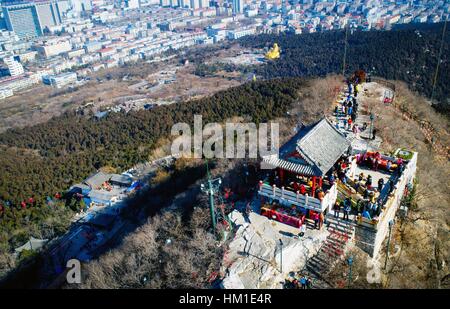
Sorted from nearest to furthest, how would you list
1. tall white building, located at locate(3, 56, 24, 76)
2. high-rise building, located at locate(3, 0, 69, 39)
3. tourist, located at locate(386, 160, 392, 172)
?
tourist, located at locate(386, 160, 392, 172) → tall white building, located at locate(3, 56, 24, 76) → high-rise building, located at locate(3, 0, 69, 39)

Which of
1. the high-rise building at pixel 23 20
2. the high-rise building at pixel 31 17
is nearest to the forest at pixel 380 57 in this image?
the high-rise building at pixel 23 20

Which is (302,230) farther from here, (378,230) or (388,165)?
(388,165)

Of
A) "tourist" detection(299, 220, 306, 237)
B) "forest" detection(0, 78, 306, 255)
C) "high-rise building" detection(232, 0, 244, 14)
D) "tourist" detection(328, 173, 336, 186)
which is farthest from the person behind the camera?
"high-rise building" detection(232, 0, 244, 14)

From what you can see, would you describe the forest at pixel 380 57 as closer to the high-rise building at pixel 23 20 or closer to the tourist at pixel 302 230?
the tourist at pixel 302 230

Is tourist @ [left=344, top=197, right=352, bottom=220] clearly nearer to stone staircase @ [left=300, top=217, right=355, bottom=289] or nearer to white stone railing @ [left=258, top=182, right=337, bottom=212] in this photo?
stone staircase @ [left=300, top=217, right=355, bottom=289]

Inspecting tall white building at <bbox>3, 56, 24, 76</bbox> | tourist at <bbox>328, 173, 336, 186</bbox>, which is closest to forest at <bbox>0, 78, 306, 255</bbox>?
tourist at <bbox>328, 173, 336, 186</bbox>

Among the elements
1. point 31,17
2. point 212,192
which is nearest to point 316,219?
point 212,192

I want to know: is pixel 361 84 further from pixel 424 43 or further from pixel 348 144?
pixel 424 43

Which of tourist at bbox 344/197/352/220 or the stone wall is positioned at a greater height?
tourist at bbox 344/197/352/220
